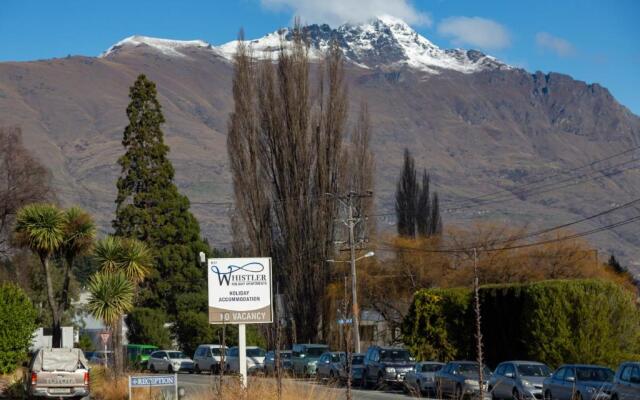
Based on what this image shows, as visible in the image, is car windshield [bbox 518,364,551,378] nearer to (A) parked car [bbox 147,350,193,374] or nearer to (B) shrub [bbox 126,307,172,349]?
(A) parked car [bbox 147,350,193,374]

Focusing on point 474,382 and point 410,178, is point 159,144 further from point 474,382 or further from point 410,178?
point 474,382

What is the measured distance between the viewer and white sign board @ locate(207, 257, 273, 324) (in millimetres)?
27156

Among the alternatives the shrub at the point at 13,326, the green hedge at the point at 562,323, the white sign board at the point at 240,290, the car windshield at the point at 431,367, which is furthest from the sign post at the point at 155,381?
the green hedge at the point at 562,323

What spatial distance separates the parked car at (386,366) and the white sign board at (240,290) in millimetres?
15902

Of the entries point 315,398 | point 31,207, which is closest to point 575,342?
point 315,398

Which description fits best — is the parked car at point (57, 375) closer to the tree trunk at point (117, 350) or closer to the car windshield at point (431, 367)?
the tree trunk at point (117, 350)

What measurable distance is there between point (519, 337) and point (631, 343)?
4.45 metres

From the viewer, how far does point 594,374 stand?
28.9 meters

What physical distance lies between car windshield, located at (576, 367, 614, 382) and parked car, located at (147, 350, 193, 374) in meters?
32.0

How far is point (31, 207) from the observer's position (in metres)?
41.7

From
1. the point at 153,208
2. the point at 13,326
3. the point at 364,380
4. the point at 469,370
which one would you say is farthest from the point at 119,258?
the point at 153,208

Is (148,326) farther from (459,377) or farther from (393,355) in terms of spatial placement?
(459,377)

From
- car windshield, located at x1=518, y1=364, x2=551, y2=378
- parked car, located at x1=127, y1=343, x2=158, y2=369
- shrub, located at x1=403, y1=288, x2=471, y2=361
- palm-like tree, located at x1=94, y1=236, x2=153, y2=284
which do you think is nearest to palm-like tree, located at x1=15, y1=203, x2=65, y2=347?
palm-like tree, located at x1=94, y1=236, x2=153, y2=284

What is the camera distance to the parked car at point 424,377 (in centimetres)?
3738
